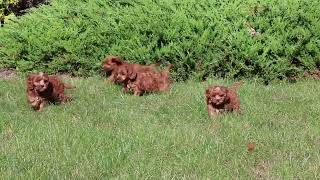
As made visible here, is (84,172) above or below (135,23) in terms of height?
below

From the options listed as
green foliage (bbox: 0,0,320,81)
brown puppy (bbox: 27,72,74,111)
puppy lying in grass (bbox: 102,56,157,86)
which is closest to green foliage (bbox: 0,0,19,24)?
green foliage (bbox: 0,0,320,81)

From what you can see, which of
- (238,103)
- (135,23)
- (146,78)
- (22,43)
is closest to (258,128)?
(238,103)

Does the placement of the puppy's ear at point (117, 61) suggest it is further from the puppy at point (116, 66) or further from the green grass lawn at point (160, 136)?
the green grass lawn at point (160, 136)

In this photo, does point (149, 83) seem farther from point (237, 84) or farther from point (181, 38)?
point (181, 38)

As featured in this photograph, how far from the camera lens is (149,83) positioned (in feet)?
28.9

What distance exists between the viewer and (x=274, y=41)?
9.76m

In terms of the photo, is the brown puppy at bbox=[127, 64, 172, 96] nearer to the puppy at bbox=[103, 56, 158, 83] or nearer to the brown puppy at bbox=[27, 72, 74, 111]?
the puppy at bbox=[103, 56, 158, 83]

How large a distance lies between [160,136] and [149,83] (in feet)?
7.40

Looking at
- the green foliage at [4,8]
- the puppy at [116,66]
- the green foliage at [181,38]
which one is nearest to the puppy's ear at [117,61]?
the puppy at [116,66]

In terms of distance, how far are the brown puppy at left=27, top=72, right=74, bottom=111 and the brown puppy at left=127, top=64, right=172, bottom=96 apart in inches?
42.0

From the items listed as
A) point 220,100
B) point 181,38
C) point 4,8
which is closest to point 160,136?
point 220,100

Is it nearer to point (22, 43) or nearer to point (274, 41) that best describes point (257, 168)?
point (274, 41)

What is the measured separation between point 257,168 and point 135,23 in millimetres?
5079

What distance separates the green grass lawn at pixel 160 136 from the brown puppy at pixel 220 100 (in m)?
0.14
